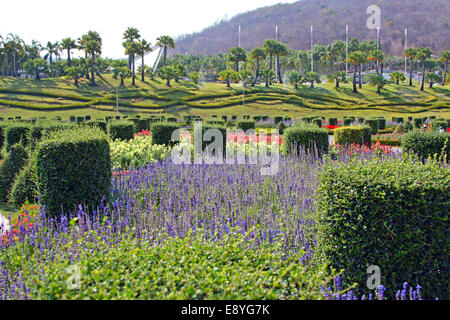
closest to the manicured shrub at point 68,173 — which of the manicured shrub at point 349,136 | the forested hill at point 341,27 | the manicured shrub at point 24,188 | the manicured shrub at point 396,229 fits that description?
the manicured shrub at point 24,188

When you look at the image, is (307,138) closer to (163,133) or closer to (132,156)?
(132,156)

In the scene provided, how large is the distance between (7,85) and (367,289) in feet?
178

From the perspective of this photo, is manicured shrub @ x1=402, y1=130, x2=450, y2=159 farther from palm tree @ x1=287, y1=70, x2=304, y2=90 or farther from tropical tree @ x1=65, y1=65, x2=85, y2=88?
tropical tree @ x1=65, y1=65, x2=85, y2=88

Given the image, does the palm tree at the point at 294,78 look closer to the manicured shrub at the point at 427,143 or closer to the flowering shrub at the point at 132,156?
the manicured shrub at the point at 427,143

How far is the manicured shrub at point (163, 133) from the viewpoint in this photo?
12.0 metres

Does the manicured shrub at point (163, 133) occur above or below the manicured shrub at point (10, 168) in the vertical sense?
above

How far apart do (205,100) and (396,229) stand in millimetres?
42398

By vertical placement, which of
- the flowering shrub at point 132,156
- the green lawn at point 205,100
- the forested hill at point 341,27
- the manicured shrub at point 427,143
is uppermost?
the forested hill at point 341,27

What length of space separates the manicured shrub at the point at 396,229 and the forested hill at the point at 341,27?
125m

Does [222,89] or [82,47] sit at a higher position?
[82,47]
